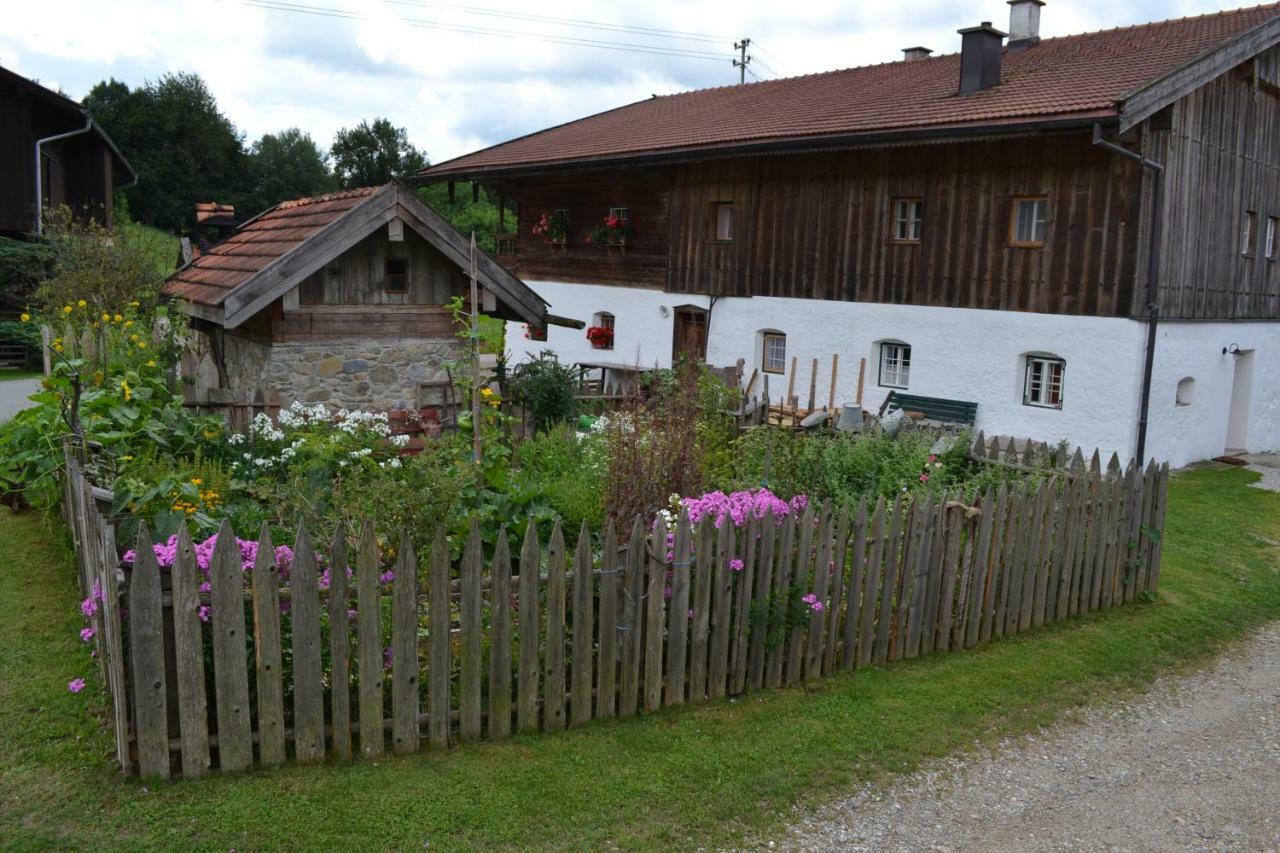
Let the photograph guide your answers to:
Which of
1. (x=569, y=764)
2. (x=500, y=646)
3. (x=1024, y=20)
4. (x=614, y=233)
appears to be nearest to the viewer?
(x=569, y=764)

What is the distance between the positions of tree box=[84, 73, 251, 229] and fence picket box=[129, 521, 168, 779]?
159 ft

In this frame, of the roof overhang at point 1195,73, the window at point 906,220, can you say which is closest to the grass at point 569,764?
the roof overhang at point 1195,73

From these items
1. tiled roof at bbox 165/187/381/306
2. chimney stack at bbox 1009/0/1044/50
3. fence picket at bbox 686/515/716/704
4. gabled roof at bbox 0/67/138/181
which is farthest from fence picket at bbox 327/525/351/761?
gabled roof at bbox 0/67/138/181

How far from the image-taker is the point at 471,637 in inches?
195

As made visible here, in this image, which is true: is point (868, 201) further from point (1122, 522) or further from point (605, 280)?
point (1122, 522)

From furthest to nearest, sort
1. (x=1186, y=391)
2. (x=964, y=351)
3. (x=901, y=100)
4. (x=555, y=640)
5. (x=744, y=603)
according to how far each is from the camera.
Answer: (x=901, y=100) < (x=964, y=351) < (x=1186, y=391) < (x=744, y=603) < (x=555, y=640)

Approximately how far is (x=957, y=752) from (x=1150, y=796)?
93 cm

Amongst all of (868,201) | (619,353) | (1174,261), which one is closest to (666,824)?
(1174,261)

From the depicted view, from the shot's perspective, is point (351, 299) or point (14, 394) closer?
point (351, 299)

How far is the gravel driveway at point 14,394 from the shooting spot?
15535 mm

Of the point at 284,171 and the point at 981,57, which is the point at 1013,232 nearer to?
the point at 981,57

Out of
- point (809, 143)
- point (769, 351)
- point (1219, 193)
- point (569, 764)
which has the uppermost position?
point (809, 143)

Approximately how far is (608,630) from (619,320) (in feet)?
56.8

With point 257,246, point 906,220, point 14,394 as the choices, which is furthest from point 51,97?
point 906,220
